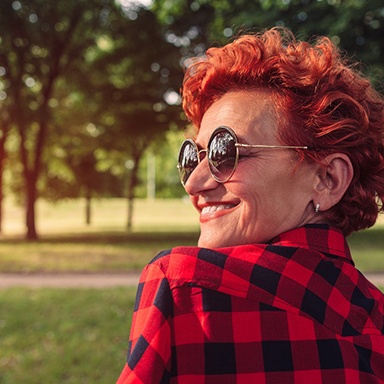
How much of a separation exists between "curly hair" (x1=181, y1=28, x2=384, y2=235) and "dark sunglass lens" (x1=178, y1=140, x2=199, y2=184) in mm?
133

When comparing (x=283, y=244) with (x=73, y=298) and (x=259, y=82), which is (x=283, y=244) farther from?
(x=73, y=298)

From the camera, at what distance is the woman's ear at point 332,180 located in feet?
4.46

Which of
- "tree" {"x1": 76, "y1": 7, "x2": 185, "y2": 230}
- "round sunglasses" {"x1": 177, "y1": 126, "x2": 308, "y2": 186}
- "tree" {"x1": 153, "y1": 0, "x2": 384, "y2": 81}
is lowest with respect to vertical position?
"tree" {"x1": 76, "y1": 7, "x2": 185, "y2": 230}

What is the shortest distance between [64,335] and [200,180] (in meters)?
5.72

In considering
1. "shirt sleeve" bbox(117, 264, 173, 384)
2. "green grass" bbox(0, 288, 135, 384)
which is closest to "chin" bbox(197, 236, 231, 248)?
"shirt sleeve" bbox(117, 264, 173, 384)

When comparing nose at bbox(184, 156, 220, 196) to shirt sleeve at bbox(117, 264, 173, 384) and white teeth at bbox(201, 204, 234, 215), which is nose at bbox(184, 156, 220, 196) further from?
shirt sleeve at bbox(117, 264, 173, 384)

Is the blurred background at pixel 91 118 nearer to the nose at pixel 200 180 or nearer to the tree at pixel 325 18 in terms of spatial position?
the tree at pixel 325 18

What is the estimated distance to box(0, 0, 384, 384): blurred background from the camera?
677cm

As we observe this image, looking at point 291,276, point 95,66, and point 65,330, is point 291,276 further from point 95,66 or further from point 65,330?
point 95,66

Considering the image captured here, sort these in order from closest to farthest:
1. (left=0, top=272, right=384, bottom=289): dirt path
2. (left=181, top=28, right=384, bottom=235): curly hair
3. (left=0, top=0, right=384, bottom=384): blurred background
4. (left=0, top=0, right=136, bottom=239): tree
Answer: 1. (left=181, top=28, right=384, bottom=235): curly hair
2. (left=0, top=0, right=384, bottom=384): blurred background
3. (left=0, top=272, right=384, bottom=289): dirt path
4. (left=0, top=0, right=136, bottom=239): tree

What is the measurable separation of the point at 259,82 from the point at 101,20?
20641mm

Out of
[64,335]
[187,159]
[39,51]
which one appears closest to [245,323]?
[187,159]

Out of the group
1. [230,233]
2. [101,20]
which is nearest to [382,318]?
[230,233]

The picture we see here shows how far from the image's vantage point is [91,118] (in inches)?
910
